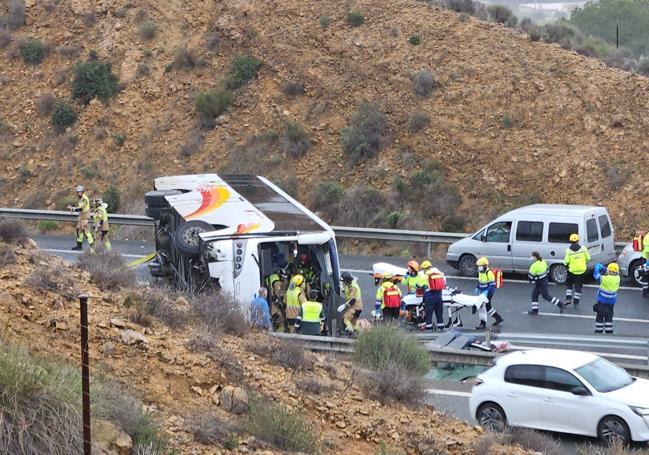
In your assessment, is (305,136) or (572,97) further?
(305,136)

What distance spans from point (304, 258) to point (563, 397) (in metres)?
5.58

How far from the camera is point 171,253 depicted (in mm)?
21719

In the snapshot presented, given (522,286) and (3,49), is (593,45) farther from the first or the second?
(3,49)

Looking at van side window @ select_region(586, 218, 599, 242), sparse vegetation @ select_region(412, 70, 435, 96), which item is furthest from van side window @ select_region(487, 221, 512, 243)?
sparse vegetation @ select_region(412, 70, 435, 96)

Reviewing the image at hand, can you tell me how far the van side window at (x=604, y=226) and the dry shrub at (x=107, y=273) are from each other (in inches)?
465

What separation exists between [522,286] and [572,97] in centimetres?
790

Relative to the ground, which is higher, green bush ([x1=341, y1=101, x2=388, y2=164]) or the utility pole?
green bush ([x1=341, y1=101, x2=388, y2=164])

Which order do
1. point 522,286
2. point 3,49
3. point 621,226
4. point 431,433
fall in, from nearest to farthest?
point 431,433 → point 522,286 → point 621,226 → point 3,49

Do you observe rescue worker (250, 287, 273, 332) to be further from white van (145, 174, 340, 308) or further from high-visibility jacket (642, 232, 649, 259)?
high-visibility jacket (642, 232, 649, 259)

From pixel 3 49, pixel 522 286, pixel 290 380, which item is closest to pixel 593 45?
pixel 522 286

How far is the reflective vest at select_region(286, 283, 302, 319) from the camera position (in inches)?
706

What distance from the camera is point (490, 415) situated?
49.8 feet

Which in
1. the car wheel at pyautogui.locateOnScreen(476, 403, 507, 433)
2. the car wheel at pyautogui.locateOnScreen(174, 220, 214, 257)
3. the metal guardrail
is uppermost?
the car wheel at pyautogui.locateOnScreen(174, 220, 214, 257)

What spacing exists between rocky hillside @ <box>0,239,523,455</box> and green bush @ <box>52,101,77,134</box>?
22.2m
